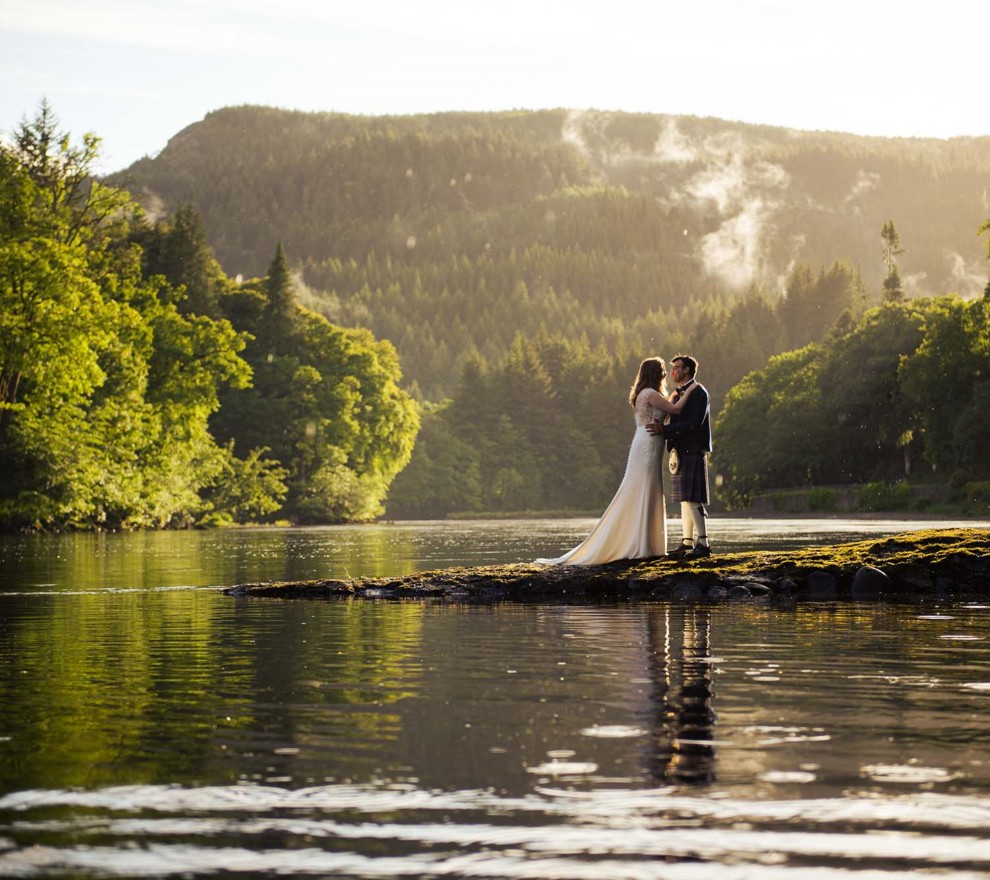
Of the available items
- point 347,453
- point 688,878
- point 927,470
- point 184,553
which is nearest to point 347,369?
point 347,453

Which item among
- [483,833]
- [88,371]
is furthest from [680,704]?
[88,371]

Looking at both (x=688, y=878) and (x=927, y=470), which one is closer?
(x=688, y=878)

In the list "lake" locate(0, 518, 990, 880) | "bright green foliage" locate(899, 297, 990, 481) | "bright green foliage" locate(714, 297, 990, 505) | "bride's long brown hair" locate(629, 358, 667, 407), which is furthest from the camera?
"bright green foliage" locate(714, 297, 990, 505)

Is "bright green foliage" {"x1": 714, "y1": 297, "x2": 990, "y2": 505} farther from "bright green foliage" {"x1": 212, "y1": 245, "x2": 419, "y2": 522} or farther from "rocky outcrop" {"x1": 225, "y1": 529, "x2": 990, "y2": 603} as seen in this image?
"rocky outcrop" {"x1": 225, "y1": 529, "x2": 990, "y2": 603}

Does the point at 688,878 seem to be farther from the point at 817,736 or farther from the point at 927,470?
the point at 927,470

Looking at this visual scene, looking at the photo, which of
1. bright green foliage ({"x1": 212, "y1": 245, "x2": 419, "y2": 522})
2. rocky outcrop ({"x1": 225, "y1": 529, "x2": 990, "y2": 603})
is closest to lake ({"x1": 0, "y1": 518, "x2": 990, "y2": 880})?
rocky outcrop ({"x1": 225, "y1": 529, "x2": 990, "y2": 603})

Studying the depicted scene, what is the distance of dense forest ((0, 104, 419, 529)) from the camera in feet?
208

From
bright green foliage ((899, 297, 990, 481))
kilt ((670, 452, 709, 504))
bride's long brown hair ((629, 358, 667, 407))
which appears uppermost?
bright green foliage ((899, 297, 990, 481))

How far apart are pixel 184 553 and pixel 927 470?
3093 inches

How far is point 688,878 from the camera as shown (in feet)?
19.9

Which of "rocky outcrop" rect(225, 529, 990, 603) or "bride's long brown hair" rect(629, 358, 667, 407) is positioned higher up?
"bride's long brown hair" rect(629, 358, 667, 407)

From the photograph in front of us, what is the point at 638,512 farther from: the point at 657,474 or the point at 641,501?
the point at 657,474

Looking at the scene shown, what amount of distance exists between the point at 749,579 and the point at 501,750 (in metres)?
13.4

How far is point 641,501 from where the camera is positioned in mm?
22750
